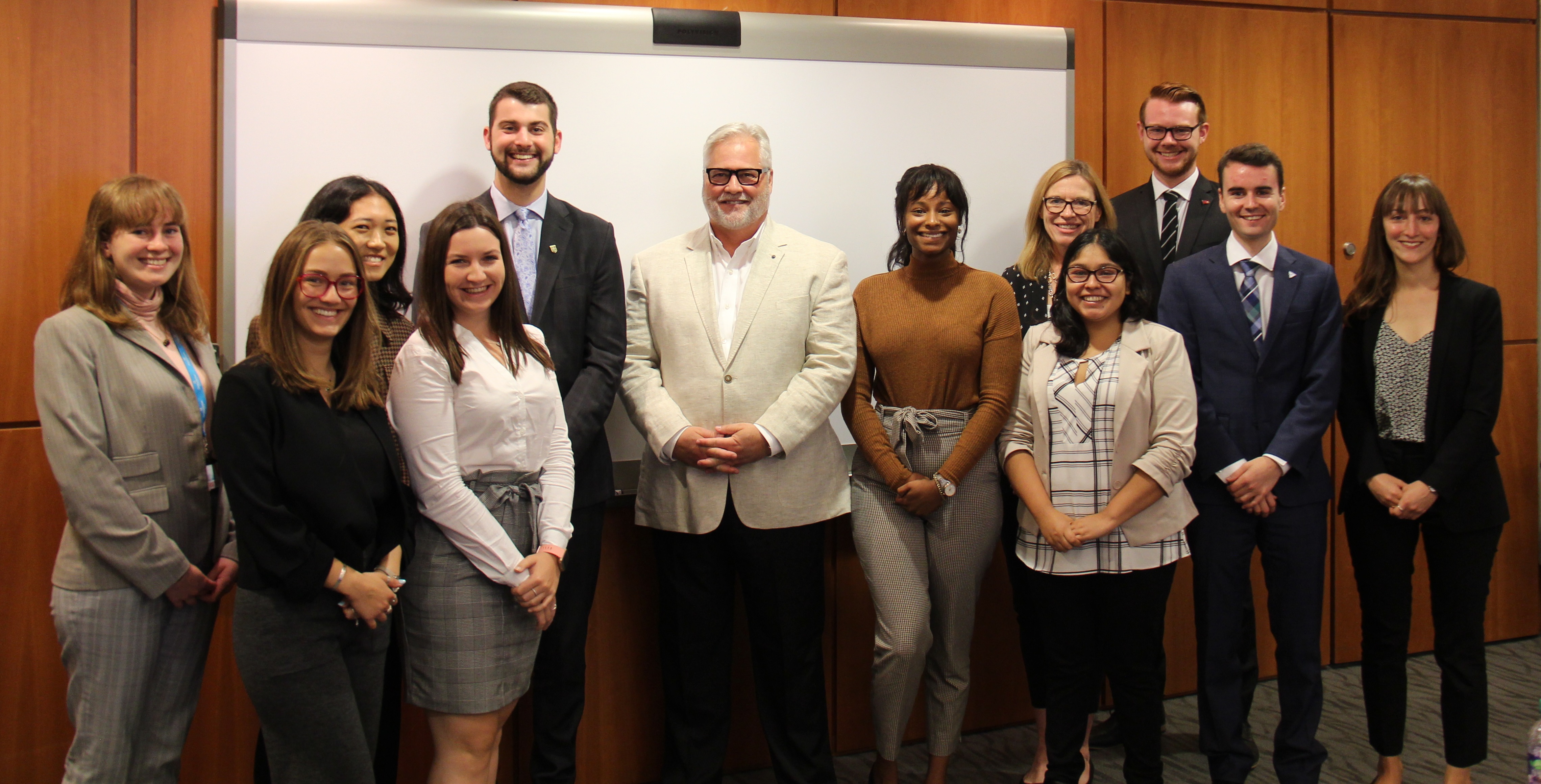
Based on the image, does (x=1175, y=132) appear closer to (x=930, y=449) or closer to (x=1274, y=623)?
(x=930, y=449)

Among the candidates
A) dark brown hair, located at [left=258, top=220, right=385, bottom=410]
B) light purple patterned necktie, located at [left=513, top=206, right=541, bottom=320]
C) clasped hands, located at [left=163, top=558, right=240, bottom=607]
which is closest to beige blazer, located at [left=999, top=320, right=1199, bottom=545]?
light purple patterned necktie, located at [left=513, top=206, right=541, bottom=320]

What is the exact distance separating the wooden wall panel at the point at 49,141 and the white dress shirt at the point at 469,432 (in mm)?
1332

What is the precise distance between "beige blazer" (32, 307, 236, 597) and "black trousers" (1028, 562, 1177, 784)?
2119mm

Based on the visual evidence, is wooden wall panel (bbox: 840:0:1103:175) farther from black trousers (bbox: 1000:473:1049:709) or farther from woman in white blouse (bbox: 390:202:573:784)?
woman in white blouse (bbox: 390:202:573:784)

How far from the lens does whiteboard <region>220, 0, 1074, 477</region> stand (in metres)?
2.66

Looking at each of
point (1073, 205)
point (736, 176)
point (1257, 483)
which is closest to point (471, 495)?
point (736, 176)

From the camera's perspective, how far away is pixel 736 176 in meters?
2.51

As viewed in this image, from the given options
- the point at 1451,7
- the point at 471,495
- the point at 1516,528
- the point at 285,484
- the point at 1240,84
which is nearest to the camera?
the point at 285,484

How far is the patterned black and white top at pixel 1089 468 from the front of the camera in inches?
94.5

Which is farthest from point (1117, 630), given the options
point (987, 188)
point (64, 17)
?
point (64, 17)

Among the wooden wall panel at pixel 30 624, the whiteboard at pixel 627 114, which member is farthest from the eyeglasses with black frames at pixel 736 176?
the wooden wall panel at pixel 30 624

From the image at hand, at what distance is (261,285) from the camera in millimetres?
2705

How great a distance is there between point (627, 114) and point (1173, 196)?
1.81 metres

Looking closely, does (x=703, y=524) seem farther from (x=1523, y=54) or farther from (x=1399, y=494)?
(x=1523, y=54)
